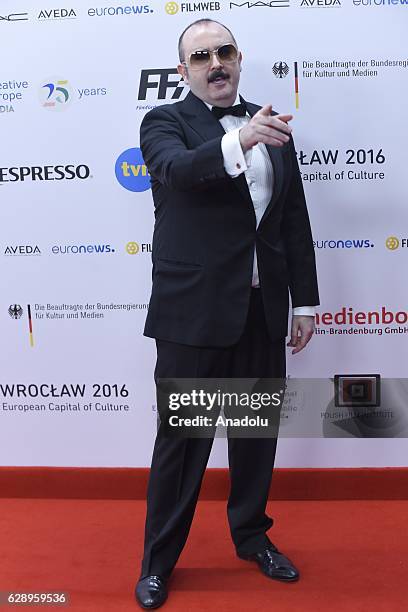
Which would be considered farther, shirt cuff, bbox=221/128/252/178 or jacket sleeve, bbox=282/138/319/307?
jacket sleeve, bbox=282/138/319/307

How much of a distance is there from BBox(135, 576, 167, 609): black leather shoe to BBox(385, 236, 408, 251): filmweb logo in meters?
1.48

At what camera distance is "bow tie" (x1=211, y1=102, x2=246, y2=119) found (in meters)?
1.95

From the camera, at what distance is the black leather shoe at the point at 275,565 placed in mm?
2119

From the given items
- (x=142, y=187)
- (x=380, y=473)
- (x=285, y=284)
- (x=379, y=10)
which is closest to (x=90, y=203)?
(x=142, y=187)

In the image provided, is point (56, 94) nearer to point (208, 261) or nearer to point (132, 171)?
point (132, 171)

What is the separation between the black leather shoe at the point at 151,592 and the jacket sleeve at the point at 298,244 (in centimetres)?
99

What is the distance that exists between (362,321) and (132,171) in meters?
1.09

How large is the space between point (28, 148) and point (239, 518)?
63.3 inches

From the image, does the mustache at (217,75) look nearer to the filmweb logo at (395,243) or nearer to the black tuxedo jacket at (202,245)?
the black tuxedo jacket at (202,245)

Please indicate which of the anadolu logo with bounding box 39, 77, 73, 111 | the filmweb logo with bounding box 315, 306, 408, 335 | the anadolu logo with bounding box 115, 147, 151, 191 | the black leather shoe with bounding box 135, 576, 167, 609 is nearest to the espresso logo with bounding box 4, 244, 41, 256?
the anadolu logo with bounding box 115, 147, 151, 191

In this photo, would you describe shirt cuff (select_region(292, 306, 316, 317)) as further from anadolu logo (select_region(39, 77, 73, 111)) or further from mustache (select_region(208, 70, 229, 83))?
anadolu logo (select_region(39, 77, 73, 111))

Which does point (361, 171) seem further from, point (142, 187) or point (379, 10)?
point (142, 187)

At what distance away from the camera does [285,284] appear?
2.06 meters

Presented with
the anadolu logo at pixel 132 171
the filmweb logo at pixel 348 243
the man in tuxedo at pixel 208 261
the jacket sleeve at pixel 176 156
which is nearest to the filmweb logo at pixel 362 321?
the filmweb logo at pixel 348 243
